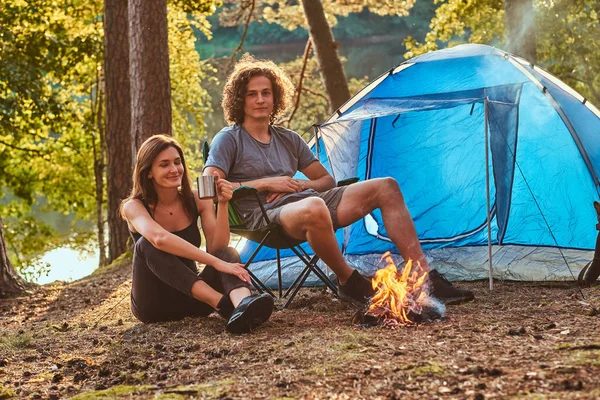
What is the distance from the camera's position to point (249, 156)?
12.1 ft

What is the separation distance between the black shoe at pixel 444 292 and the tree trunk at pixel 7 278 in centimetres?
279

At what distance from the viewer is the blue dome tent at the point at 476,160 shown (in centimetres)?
409

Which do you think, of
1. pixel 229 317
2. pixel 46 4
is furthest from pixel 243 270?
pixel 46 4

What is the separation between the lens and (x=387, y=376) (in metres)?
2.20

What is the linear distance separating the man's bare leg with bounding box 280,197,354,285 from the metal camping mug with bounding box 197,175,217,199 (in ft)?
1.31

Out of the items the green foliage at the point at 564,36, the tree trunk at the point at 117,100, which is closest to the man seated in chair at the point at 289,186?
the tree trunk at the point at 117,100

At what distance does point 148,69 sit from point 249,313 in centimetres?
322

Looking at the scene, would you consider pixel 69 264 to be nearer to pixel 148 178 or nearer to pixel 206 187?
pixel 148 178

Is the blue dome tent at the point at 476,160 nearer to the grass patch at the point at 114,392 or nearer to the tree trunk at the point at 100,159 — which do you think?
the grass patch at the point at 114,392

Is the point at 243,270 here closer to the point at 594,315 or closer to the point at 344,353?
the point at 344,353

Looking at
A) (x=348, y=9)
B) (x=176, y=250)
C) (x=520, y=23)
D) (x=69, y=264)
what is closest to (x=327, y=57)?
(x=520, y=23)

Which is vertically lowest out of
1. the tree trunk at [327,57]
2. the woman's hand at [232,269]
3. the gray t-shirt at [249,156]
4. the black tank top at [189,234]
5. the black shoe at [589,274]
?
the black shoe at [589,274]

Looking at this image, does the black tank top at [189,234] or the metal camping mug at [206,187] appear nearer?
the metal camping mug at [206,187]

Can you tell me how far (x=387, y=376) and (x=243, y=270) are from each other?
1.02m
